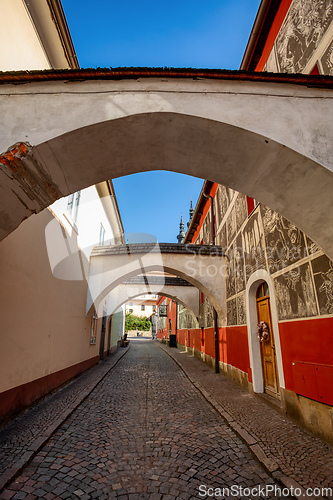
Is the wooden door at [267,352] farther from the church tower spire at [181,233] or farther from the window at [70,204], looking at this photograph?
the church tower spire at [181,233]

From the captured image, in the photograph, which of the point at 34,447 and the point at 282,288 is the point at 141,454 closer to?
the point at 34,447

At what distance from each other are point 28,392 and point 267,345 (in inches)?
207

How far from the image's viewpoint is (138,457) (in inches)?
135

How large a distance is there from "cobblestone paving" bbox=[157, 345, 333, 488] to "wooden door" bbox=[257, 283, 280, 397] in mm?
435

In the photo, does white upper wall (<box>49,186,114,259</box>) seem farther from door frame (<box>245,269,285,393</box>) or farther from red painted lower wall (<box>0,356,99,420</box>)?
door frame (<box>245,269,285,393</box>)

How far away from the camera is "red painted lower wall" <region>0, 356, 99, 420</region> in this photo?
468 centimetres

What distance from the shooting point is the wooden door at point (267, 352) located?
6199 millimetres

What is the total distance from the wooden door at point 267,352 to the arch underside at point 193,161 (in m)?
3.29

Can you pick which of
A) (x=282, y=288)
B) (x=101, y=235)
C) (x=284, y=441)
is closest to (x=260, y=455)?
(x=284, y=441)

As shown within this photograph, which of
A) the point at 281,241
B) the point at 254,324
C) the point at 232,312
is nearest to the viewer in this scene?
the point at 281,241

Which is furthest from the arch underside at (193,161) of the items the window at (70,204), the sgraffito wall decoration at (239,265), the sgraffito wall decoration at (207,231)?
the sgraffito wall decoration at (207,231)

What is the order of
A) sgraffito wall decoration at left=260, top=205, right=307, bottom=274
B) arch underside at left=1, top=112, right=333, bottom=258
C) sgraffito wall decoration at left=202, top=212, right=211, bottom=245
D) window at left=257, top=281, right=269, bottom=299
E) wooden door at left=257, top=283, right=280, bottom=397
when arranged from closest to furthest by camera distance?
arch underside at left=1, top=112, right=333, bottom=258
sgraffito wall decoration at left=260, top=205, right=307, bottom=274
wooden door at left=257, top=283, right=280, bottom=397
window at left=257, top=281, right=269, bottom=299
sgraffito wall decoration at left=202, top=212, right=211, bottom=245

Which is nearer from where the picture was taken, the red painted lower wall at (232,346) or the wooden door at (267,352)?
the wooden door at (267,352)

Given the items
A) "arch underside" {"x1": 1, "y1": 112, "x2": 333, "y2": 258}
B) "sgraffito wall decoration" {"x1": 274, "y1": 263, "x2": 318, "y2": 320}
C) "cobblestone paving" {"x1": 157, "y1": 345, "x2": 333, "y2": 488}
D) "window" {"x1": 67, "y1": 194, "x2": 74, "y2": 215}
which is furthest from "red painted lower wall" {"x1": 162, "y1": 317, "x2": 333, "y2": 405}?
"window" {"x1": 67, "y1": 194, "x2": 74, "y2": 215}
